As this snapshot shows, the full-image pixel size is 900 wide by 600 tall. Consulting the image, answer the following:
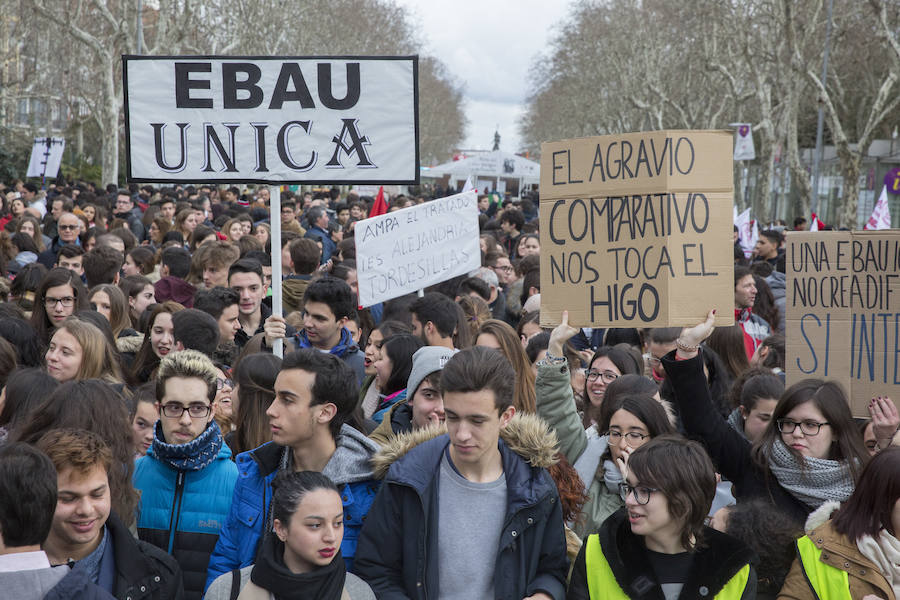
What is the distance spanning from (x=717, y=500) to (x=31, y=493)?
266 centimetres

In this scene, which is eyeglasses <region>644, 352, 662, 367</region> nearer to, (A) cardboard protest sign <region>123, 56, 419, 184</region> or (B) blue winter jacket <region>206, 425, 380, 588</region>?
(A) cardboard protest sign <region>123, 56, 419, 184</region>

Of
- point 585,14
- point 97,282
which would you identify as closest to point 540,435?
point 97,282

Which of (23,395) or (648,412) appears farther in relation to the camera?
(23,395)

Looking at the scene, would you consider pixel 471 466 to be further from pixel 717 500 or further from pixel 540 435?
pixel 717 500

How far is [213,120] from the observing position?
5379 mm

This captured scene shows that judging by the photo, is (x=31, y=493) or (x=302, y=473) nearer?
(x=31, y=493)

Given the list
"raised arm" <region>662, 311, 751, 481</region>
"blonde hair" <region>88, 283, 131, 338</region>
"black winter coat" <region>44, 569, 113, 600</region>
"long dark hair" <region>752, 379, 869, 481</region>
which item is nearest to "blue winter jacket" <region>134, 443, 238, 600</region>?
"black winter coat" <region>44, 569, 113, 600</region>

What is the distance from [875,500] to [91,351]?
12.6 ft

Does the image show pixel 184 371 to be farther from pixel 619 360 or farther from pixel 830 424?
pixel 830 424

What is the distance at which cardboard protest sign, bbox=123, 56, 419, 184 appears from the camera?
5.37 metres

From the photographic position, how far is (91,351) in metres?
5.37

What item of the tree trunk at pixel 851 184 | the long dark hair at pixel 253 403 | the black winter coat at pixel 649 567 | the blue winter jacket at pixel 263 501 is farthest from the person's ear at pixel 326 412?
the tree trunk at pixel 851 184

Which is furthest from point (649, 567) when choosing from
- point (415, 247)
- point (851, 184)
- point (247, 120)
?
point (851, 184)

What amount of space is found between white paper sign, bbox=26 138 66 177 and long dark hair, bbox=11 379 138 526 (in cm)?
2114
